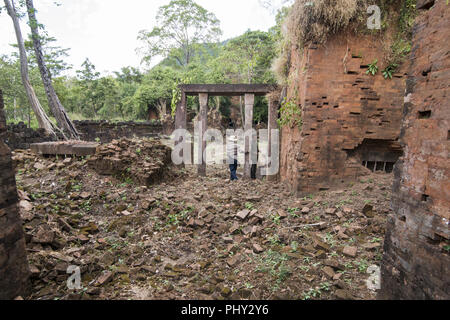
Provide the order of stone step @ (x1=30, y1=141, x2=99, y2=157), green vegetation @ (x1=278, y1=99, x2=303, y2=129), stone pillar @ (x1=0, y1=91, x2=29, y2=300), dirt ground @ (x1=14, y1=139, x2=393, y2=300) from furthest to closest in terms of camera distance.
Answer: stone step @ (x1=30, y1=141, x2=99, y2=157) → green vegetation @ (x1=278, y1=99, x2=303, y2=129) → dirt ground @ (x1=14, y1=139, x2=393, y2=300) → stone pillar @ (x1=0, y1=91, x2=29, y2=300)

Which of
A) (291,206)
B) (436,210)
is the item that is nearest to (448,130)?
(436,210)

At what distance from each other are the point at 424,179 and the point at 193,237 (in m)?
3.34

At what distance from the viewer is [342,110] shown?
189 inches

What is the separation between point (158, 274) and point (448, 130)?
353 centimetres

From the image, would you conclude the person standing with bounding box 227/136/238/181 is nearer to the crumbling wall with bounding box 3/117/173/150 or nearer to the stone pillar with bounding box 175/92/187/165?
the stone pillar with bounding box 175/92/187/165

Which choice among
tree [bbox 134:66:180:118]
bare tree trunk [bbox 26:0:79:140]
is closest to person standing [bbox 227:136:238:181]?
bare tree trunk [bbox 26:0:79:140]

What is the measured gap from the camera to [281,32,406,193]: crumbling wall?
4652 millimetres

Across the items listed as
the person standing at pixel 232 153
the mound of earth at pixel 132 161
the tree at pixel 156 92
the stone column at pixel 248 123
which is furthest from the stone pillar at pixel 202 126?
the tree at pixel 156 92

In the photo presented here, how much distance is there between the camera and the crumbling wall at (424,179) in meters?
2.01

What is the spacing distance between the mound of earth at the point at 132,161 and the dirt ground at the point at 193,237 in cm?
21

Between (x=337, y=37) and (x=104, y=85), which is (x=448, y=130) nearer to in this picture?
(x=337, y=37)

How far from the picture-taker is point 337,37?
463 centimetres

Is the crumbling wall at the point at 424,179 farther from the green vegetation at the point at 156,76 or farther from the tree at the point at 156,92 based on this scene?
the tree at the point at 156,92

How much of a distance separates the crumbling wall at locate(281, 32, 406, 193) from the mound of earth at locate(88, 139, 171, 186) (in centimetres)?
380
